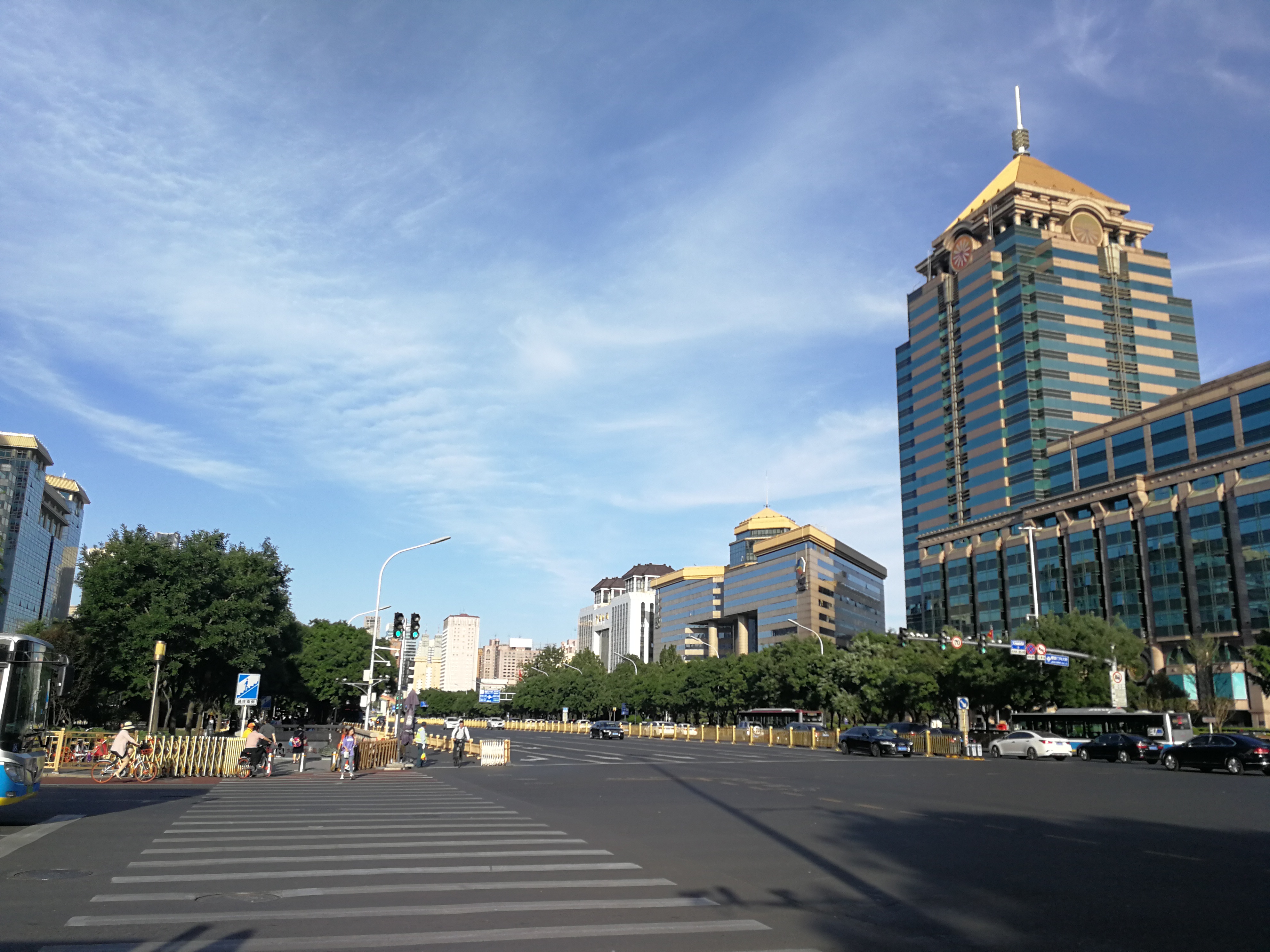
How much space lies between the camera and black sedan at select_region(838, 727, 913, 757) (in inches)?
1864

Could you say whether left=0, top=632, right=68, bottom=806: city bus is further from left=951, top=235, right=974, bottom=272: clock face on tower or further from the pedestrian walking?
left=951, top=235, right=974, bottom=272: clock face on tower

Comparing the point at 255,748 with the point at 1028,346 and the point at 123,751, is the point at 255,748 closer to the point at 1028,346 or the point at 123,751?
the point at 123,751

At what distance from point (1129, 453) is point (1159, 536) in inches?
497

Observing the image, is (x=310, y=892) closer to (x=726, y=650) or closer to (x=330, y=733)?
(x=330, y=733)

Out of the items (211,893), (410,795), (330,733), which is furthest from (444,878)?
(330,733)

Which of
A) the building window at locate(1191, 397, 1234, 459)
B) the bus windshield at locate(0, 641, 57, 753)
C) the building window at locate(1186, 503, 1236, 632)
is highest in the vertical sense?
the building window at locate(1191, 397, 1234, 459)

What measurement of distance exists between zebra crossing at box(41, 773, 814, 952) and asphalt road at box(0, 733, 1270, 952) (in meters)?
0.04

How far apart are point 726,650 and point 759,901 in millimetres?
173265

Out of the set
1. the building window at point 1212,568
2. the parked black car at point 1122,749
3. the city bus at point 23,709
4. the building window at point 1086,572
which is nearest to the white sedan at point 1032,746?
the parked black car at point 1122,749

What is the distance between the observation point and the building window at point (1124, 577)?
9100 centimetres

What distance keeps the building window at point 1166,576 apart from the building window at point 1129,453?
24.8 ft

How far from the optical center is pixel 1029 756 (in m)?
47.2

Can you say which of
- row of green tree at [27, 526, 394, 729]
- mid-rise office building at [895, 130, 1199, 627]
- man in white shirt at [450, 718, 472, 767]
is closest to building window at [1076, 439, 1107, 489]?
mid-rise office building at [895, 130, 1199, 627]

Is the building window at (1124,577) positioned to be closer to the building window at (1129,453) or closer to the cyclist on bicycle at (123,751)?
the building window at (1129,453)
